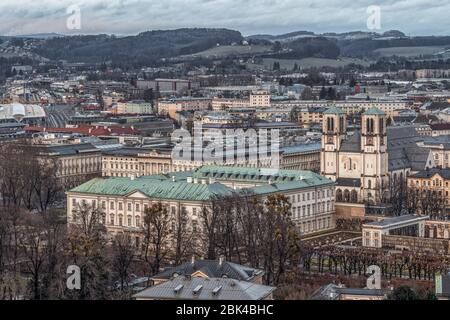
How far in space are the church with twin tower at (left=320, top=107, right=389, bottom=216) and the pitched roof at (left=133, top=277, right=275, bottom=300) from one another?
1749 centimetres

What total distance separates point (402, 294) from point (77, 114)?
4829cm

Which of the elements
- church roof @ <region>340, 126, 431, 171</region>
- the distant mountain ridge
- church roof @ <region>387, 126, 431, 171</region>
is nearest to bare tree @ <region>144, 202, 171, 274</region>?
church roof @ <region>340, 126, 431, 171</region>

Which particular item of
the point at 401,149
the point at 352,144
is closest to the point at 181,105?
the point at 401,149

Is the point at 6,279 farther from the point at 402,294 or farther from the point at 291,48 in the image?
the point at 291,48

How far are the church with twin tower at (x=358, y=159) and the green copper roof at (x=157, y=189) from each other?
6834mm

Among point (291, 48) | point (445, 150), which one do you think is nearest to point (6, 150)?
point (445, 150)

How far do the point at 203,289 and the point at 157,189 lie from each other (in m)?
12.8

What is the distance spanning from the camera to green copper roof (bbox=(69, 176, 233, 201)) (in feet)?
79.7

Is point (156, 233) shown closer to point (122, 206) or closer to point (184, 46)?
point (122, 206)

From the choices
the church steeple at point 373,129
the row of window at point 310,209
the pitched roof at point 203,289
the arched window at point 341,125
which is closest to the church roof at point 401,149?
the arched window at point 341,125

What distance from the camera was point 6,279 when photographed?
55.9ft

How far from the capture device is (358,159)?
104ft

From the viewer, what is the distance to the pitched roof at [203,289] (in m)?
12.0

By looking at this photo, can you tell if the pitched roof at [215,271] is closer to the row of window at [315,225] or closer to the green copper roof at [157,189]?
the green copper roof at [157,189]
